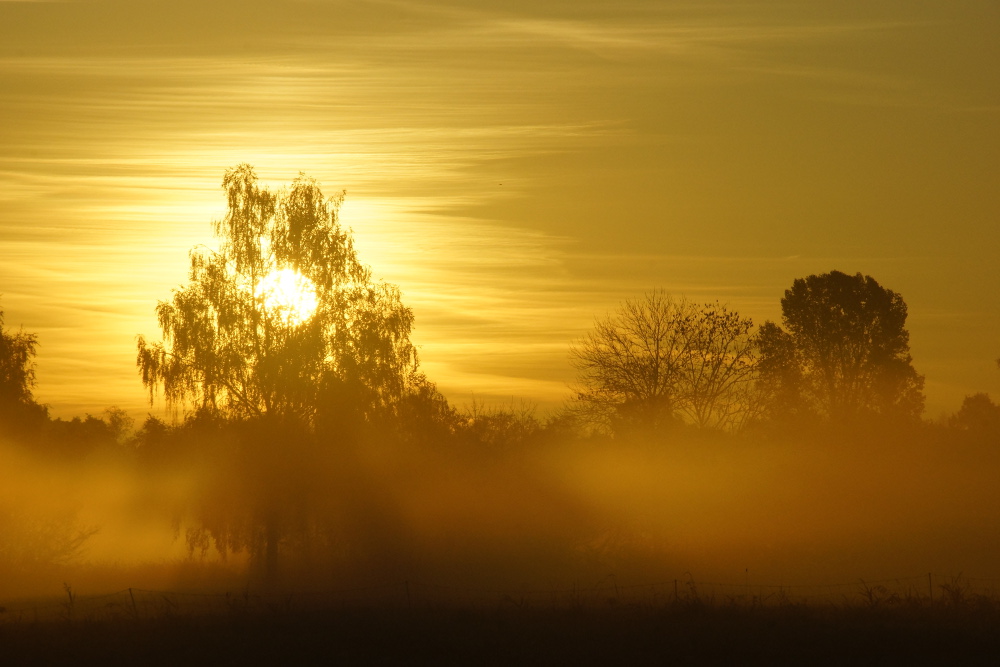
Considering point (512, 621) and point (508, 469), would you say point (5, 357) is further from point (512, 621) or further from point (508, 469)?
point (512, 621)

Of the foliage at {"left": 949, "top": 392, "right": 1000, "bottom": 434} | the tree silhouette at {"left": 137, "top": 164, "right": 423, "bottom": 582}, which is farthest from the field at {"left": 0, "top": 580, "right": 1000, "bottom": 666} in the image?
the foliage at {"left": 949, "top": 392, "right": 1000, "bottom": 434}

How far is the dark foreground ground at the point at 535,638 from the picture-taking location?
18391mm

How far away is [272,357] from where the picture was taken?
118 feet

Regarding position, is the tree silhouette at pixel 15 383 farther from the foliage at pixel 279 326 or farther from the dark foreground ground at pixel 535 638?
the dark foreground ground at pixel 535 638

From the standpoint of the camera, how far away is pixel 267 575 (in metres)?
36.3

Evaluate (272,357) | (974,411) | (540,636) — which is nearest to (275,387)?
(272,357)

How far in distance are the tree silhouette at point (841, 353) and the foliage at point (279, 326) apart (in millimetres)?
23771

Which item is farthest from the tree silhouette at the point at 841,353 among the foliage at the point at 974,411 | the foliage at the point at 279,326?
the foliage at the point at 279,326

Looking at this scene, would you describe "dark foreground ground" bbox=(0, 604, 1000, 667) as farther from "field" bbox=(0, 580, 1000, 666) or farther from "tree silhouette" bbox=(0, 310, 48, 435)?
"tree silhouette" bbox=(0, 310, 48, 435)

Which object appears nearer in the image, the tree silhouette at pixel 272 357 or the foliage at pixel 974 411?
the tree silhouette at pixel 272 357

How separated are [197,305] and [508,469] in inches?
590

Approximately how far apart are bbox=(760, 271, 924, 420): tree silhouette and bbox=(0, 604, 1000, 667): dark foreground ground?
33219mm

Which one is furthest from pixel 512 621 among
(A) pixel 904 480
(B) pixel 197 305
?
(A) pixel 904 480

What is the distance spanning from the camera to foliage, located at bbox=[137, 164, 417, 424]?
35.6 metres
